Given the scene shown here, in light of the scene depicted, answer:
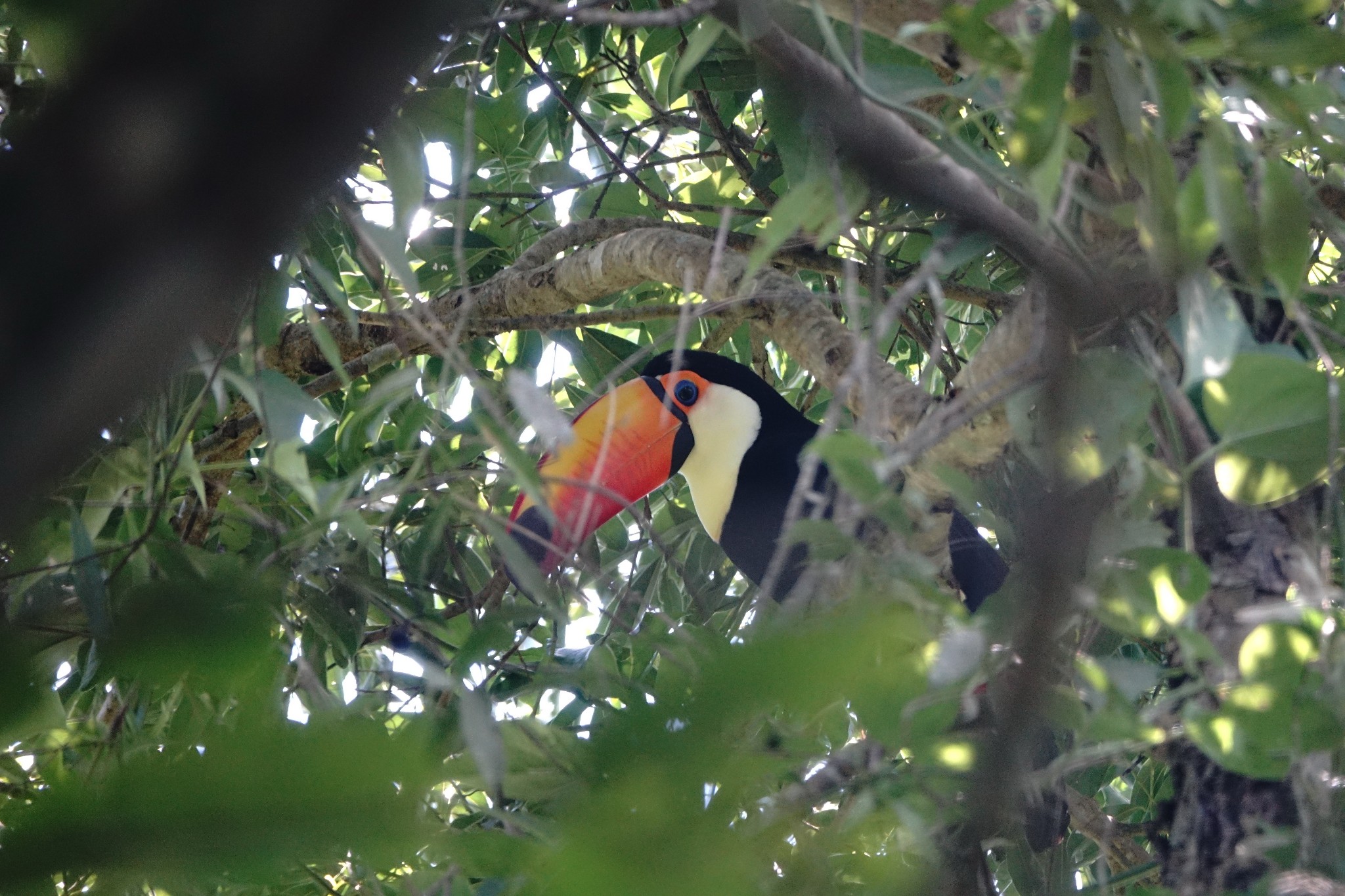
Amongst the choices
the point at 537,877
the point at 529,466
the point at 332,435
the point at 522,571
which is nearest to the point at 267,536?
the point at 332,435

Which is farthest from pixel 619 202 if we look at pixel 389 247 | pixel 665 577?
pixel 389 247

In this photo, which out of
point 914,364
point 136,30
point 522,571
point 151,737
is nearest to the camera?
point 136,30

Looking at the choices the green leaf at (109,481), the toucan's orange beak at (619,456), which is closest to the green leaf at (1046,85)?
the green leaf at (109,481)

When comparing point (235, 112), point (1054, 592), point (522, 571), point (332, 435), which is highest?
point (332, 435)

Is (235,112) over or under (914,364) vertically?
over

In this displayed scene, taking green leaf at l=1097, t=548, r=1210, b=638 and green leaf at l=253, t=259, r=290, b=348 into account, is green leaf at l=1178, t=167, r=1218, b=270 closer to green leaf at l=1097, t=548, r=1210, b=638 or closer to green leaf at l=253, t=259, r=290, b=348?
green leaf at l=1097, t=548, r=1210, b=638

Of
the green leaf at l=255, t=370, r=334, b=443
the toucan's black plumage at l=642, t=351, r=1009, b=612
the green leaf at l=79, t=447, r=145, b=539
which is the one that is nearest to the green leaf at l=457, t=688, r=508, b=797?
the green leaf at l=255, t=370, r=334, b=443

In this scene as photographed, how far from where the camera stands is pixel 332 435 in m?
2.18

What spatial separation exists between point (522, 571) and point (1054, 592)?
20.1 inches

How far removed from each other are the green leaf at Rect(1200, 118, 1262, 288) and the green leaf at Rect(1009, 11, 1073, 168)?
16 centimetres

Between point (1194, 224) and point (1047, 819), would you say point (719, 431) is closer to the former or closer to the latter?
point (1047, 819)

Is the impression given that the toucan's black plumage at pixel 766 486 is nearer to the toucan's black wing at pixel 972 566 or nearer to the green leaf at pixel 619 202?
the toucan's black wing at pixel 972 566

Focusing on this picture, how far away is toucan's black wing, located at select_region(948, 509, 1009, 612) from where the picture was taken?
238cm

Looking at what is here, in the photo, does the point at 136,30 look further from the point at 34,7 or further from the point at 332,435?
the point at 332,435
